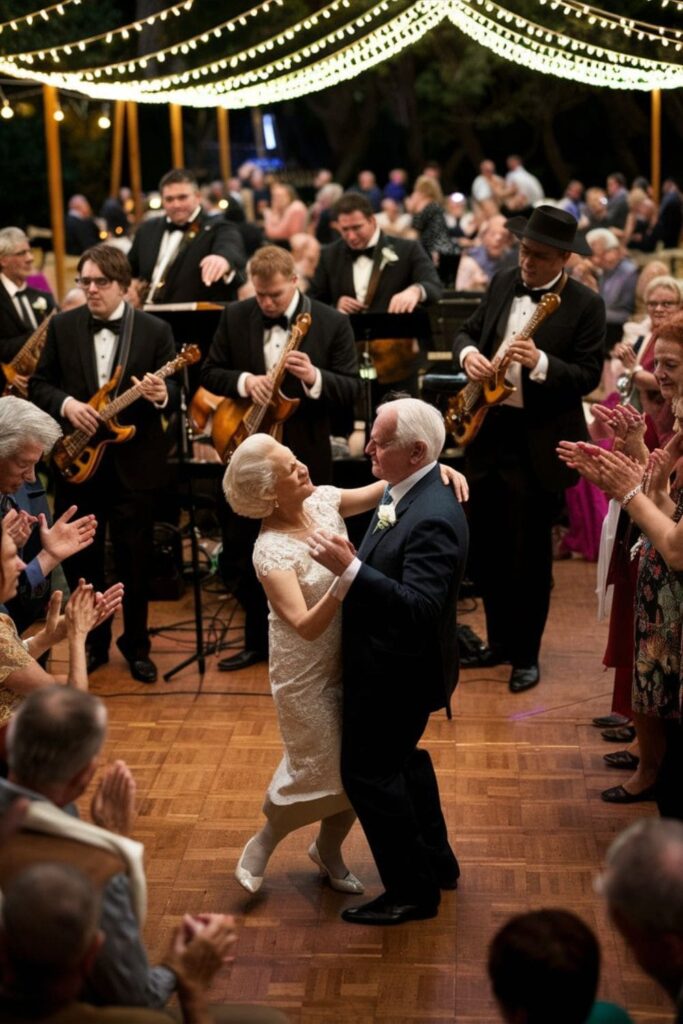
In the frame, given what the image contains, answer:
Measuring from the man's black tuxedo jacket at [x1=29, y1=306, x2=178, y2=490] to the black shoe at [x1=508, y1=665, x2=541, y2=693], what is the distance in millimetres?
1761

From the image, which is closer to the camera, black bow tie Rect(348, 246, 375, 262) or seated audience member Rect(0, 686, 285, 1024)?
seated audience member Rect(0, 686, 285, 1024)

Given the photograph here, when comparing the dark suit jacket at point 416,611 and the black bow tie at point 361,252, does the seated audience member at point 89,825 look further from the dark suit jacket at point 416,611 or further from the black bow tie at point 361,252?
the black bow tie at point 361,252

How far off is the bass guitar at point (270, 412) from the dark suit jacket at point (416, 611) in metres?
2.01

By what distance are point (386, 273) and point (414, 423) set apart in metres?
3.39

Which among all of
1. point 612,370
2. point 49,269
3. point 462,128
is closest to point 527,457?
point 612,370

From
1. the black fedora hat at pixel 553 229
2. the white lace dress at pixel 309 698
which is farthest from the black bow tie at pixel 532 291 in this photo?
the white lace dress at pixel 309 698

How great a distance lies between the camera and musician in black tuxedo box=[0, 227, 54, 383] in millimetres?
7094

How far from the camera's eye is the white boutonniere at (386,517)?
3.94 metres

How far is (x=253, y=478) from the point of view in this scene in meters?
3.92

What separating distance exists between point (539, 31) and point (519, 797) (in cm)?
548

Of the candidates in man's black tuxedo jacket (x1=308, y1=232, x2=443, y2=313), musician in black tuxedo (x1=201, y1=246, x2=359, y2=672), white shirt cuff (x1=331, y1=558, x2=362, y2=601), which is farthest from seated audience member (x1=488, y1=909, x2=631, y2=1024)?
man's black tuxedo jacket (x1=308, y1=232, x2=443, y2=313)

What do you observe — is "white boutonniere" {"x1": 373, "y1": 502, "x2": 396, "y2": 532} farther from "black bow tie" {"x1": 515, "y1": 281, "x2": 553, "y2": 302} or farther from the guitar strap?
the guitar strap

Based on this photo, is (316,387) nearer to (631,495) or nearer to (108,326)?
(108,326)

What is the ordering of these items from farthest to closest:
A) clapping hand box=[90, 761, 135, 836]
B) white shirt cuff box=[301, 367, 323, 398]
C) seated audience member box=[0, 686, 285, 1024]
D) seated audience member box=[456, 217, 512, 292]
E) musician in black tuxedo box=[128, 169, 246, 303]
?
seated audience member box=[456, 217, 512, 292] < musician in black tuxedo box=[128, 169, 246, 303] < white shirt cuff box=[301, 367, 323, 398] < clapping hand box=[90, 761, 135, 836] < seated audience member box=[0, 686, 285, 1024]
